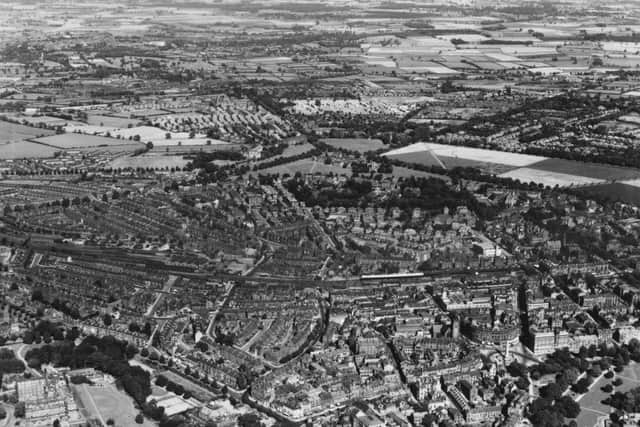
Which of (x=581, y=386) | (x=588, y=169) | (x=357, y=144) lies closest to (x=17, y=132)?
(x=357, y=144)

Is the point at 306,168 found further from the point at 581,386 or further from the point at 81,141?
the point at 581,386

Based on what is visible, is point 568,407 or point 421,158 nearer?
point 568,407

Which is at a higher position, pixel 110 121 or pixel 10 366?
pixel 10 366

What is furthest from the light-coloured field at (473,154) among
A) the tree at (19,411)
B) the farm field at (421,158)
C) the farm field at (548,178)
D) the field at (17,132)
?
the tree at (19,411)

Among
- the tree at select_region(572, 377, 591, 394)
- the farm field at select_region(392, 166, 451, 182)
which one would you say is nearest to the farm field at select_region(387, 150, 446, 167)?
the farm field at select_region(392, 166, 451, 182)

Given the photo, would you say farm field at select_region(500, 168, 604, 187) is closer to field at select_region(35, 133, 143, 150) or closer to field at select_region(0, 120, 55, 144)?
field at select_region(35, 133, 143, 150)

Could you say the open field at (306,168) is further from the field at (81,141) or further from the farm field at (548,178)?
the field at (81,141)

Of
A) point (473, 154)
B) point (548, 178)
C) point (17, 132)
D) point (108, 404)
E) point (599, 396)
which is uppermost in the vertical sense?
point (108, 404)
